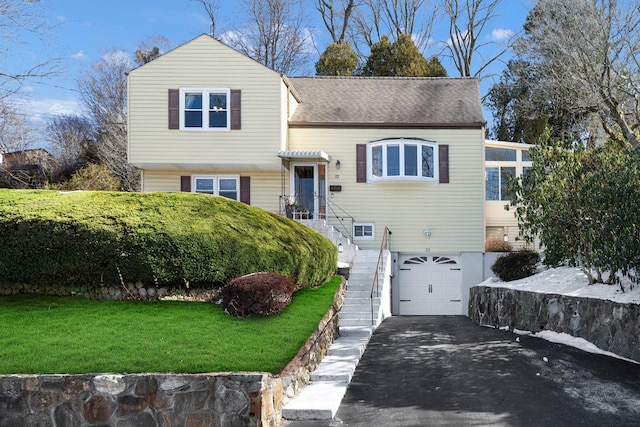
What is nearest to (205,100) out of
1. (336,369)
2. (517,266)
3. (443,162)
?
(443,162)

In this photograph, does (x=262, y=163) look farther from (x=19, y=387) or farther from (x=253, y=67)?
(x=19, y=387)

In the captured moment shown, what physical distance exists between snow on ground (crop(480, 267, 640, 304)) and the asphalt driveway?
1239 mm

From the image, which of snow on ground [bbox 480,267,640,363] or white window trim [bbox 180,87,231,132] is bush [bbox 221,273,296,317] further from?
white window trim [bbox 180,87,231,132]

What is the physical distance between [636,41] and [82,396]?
1634 cm

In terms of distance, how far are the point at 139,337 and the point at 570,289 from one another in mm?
9071

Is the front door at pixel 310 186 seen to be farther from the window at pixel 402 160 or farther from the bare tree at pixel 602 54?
the bare tree at pixel 602 54

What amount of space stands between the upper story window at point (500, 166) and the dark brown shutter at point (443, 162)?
365 cm

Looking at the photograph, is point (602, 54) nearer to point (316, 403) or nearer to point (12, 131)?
point (316, 403)

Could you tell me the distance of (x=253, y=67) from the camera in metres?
20.2

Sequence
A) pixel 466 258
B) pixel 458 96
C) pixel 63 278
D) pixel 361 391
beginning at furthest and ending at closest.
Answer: pixel 458 96 → pixel 466 258 → pixel 63 278 → pixel 361 391

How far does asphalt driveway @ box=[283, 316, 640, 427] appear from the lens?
807 cm

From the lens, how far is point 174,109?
20.2 meters

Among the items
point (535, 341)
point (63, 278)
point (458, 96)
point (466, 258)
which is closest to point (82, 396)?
point (63, 278)

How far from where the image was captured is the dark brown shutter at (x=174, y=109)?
20.1 meters
